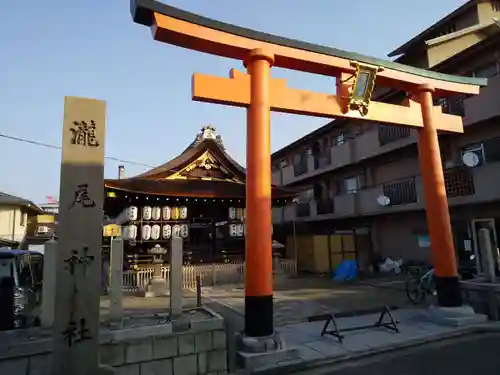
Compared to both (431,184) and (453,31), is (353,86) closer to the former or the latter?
(431,184)

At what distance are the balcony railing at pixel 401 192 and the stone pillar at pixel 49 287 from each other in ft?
52.9

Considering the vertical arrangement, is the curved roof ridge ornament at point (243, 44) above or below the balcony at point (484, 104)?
below

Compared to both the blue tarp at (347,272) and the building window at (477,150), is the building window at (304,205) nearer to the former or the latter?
the blue tarp at (347,272)

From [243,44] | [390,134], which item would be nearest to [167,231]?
[243,44]

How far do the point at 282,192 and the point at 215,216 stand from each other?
418 centimetres

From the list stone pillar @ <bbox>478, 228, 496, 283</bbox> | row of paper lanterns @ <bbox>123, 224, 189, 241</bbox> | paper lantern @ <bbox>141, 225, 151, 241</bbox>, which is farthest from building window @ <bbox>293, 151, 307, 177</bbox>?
stone pillar @ <bbox>478, 228, 496, 283</bbox>

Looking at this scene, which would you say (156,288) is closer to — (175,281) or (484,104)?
(175,281)

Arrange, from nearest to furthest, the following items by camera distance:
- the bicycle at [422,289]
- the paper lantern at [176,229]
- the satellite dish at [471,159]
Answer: the bicycle at [422,289] < the satellite dish at [471,159] < the paper lantern at [176,229]

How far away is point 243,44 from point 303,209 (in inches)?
800

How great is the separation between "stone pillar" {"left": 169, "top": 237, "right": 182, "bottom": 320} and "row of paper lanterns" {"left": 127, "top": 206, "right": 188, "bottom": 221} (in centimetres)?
1028

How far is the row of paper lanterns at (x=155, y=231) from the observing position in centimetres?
1591

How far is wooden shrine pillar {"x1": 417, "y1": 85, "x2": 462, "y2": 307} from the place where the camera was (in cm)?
865

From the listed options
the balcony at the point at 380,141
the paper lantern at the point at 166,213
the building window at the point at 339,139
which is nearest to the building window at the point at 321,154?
the building window at the point at 339,139

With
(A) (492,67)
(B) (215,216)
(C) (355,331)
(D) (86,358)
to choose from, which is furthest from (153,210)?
(A) (492,67)
